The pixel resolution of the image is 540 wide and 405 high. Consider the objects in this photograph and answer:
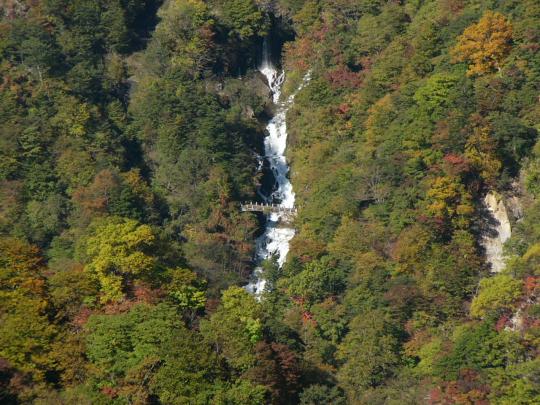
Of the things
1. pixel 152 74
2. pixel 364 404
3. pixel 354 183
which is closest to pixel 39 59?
pixel 152 74

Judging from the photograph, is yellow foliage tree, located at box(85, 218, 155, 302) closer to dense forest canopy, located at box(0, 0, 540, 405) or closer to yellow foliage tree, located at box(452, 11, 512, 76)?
dense forest canopy, located at box(0, 0, 540, 405)

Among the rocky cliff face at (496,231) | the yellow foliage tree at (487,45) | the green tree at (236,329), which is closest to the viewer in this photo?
the green tree at (236,329)

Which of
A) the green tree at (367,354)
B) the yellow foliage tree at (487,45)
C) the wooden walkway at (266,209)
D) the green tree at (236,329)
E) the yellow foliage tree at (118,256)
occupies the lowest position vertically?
the green tree at (367,354)

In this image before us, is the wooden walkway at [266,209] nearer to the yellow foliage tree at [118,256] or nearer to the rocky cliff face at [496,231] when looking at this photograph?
the rocky cliff face at [496,231]

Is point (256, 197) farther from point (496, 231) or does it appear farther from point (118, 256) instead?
point (118, 256)

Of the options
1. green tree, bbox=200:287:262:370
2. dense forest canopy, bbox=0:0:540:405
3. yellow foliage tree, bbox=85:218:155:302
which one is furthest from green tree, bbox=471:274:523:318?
yellow foliage tree, bbox=85:218:155:302

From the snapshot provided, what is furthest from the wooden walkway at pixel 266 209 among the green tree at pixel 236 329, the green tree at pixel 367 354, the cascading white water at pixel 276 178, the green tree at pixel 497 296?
the green tree at pixel 497 296

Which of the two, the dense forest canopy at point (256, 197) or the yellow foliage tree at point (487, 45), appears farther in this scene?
the yellow foliage tree at point (487, 45)
